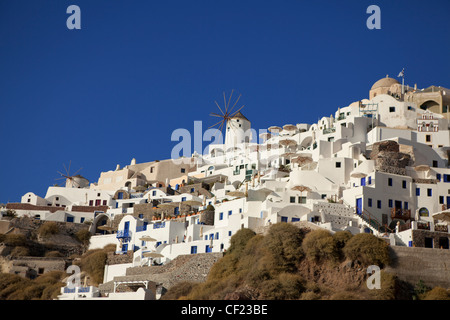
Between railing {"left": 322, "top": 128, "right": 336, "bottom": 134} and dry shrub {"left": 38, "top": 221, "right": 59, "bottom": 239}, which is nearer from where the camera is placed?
dry shrub {"left": 38, "top": 221, "right": 59, "bottom": 239}

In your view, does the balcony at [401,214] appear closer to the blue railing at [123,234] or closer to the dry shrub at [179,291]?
the dry shrub at [179,291]

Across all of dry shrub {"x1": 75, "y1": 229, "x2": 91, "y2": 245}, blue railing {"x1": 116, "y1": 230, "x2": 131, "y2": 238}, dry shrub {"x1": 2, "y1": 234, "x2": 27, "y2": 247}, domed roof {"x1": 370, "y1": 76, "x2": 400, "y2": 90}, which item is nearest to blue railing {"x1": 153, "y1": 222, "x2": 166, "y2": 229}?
blue railing {"x1": 116, "y1": 230, "x2": 131, "y2": 238}

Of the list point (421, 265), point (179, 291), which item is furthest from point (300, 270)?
point (179, 291)

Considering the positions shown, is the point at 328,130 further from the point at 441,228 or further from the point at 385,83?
the point at 441,228

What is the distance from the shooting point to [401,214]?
200 feet

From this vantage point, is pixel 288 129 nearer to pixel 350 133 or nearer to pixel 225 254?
pixel 350 133

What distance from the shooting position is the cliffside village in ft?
189

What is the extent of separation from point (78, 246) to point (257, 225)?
72.4 feet

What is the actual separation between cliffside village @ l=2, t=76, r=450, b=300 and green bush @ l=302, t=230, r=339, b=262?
7.31 feet

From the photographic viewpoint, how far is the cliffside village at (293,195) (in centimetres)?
5747

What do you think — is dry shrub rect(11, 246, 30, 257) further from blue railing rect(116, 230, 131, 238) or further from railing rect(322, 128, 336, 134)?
railing rect(322, 128, 336, 134)

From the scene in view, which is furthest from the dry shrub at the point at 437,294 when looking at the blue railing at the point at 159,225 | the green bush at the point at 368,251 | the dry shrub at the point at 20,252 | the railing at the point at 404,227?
the dry shrub at the point at 20,252

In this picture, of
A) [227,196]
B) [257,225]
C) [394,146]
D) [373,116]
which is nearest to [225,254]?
[257,225]

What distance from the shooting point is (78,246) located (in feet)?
236
